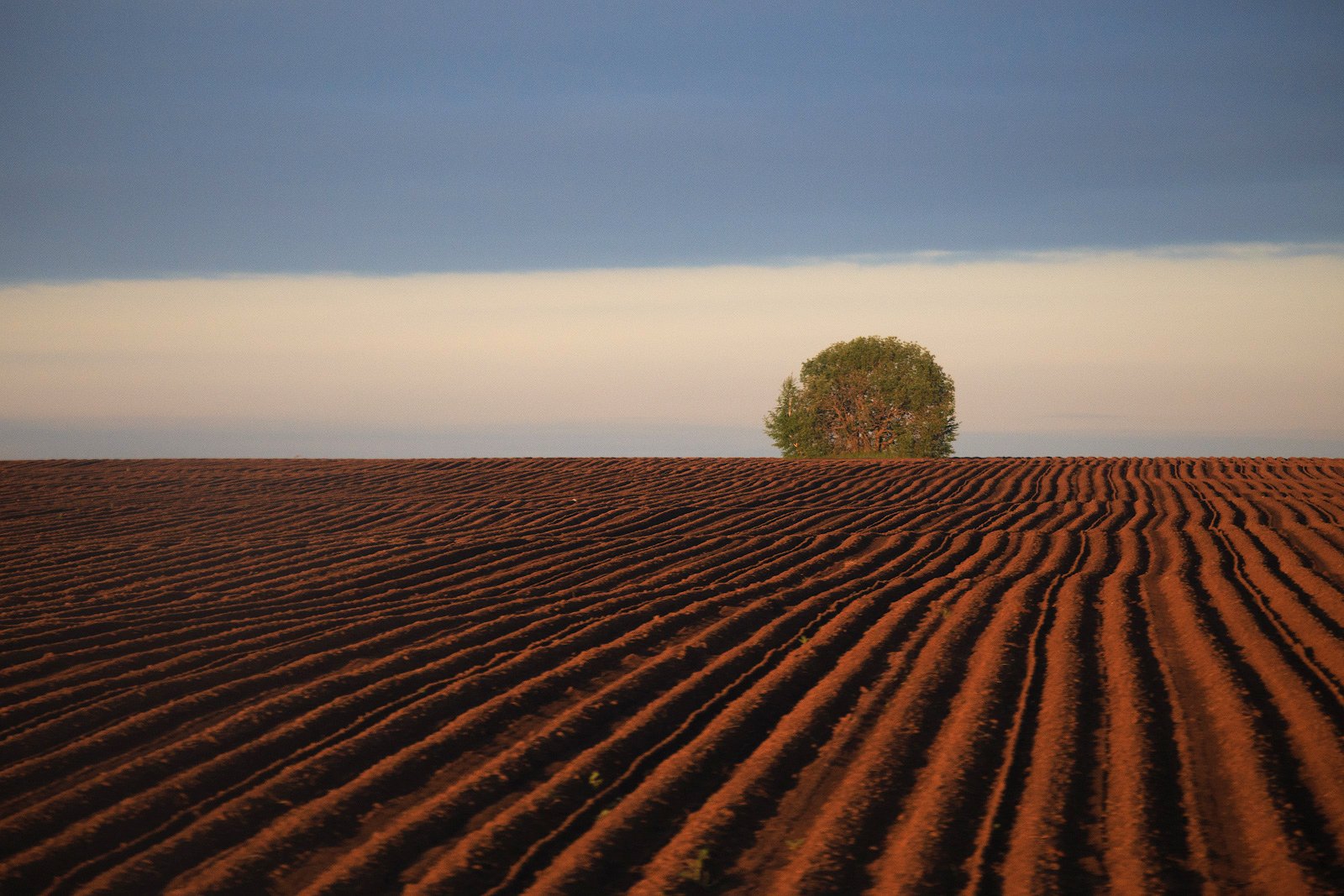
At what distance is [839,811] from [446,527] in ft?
36.6

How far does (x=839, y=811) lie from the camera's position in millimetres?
5129

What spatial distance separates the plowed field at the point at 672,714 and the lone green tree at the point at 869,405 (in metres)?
29.9

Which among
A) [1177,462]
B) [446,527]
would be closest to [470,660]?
[446,527]

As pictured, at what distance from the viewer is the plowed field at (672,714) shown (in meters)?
4.64

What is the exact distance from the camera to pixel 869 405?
45156 mm

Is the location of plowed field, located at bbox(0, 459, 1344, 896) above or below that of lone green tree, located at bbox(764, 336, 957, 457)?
below

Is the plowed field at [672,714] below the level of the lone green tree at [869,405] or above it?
below

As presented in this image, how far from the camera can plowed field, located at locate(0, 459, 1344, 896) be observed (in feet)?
15.2

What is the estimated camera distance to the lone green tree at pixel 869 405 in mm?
43750

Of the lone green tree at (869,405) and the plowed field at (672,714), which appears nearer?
the plowed field at (672,714)

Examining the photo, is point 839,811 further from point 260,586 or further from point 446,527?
point 446,527

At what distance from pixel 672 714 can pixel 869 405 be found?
39.8 meters

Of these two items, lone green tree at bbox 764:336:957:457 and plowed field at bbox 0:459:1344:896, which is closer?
plowed field at bbox 0:459:1344:896

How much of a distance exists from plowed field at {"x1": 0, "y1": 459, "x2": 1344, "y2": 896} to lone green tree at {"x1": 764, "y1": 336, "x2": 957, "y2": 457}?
29.9 m
